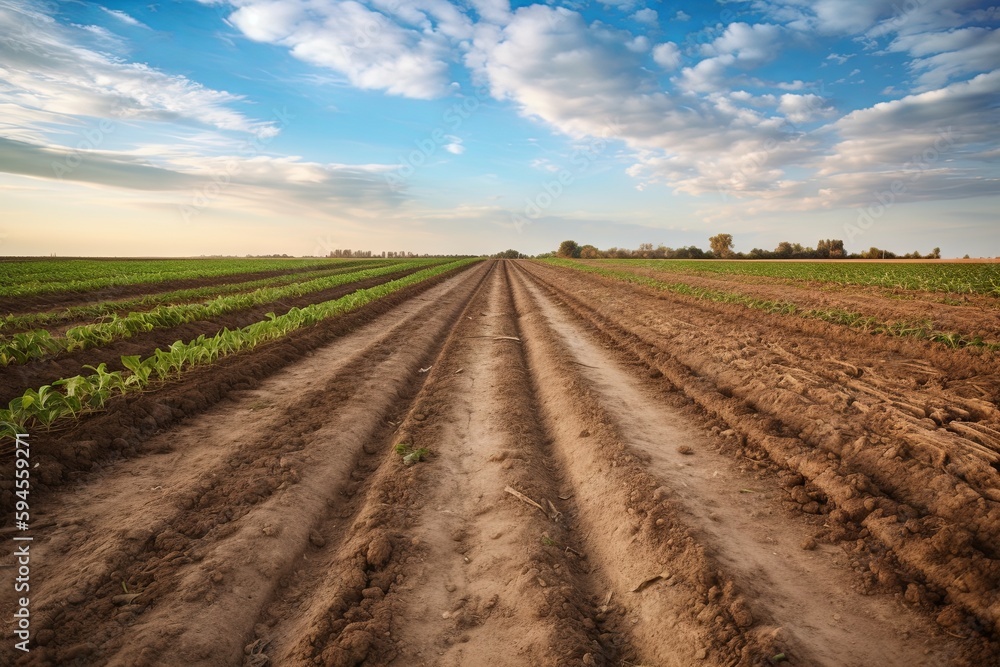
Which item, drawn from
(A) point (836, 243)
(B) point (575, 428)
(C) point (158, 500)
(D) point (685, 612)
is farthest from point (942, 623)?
(A) point (836, 243)

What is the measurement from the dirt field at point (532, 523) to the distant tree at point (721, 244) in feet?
284

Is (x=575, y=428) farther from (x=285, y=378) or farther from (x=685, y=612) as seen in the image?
(x=285, y=378)

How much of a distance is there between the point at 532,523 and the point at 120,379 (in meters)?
5.57

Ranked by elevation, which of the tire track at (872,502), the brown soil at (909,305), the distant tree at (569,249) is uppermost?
the distant tree at (569,249)

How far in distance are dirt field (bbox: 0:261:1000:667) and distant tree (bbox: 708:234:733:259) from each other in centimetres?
8644

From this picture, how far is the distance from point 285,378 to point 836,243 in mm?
85753

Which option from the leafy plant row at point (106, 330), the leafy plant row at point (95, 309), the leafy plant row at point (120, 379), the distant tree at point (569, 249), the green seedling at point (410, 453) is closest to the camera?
the leafy plant row at point (120, 379)

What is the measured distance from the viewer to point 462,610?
119 inches

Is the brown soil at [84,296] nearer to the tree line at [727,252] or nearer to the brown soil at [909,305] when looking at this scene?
the brown soil at [909,305]

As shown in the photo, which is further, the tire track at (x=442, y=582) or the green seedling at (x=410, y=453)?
the green seedling at (x=410, y=453)

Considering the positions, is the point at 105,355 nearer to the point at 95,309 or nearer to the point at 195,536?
the point at 195,536

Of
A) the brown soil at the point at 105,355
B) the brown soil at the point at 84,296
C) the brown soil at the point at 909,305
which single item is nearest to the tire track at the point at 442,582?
the brown soil at the point at 105,355

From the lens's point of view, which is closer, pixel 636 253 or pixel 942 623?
pixel 942 623

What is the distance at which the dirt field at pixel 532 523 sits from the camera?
271 centimetres
